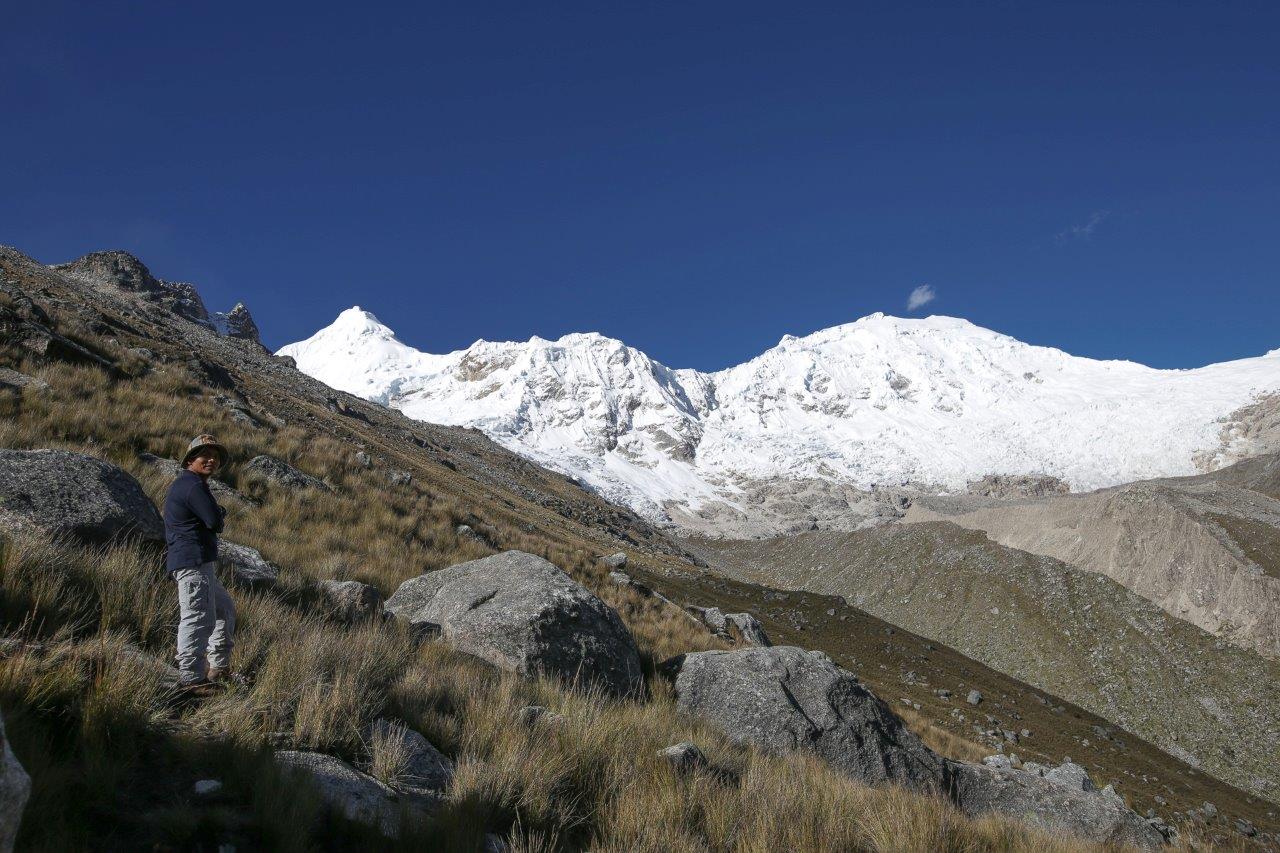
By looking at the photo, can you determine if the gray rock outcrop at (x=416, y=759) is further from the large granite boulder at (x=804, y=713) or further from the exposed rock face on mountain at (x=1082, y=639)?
the exposed rock face on mountain at (x=1082, y=639)

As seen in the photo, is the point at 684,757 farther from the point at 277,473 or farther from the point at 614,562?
the point at 614,562

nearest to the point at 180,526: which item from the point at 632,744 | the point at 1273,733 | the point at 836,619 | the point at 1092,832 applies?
the point at 632,744

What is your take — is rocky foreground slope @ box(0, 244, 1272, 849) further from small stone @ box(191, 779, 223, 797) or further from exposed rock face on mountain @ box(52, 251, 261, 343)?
exposed rock face on mountain @ box(52, 251, 261, 343)

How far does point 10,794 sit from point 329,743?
2.02m

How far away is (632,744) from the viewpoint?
17.5ft

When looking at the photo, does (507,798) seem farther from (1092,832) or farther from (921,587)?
(921,587)

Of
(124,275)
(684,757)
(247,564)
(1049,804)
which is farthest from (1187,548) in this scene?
(124,275)

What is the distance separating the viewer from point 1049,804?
29.0 ft

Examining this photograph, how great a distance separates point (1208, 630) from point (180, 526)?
61.7m

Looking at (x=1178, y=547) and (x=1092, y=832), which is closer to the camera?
(x=1092, y=832)

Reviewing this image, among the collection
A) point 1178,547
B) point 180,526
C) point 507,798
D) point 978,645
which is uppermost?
point 1178,547

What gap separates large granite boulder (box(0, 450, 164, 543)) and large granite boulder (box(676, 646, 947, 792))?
7155 millimetres

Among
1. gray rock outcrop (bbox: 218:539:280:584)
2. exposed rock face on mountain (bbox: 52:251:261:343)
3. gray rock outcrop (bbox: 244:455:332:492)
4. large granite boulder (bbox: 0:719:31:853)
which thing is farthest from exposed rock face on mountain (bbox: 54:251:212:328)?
large granite boulder (bbox: 0:719:31:853)

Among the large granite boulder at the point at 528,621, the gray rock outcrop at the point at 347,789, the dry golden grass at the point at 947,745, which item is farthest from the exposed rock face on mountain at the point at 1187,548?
the gray rock outcrop at the point at 347,789
